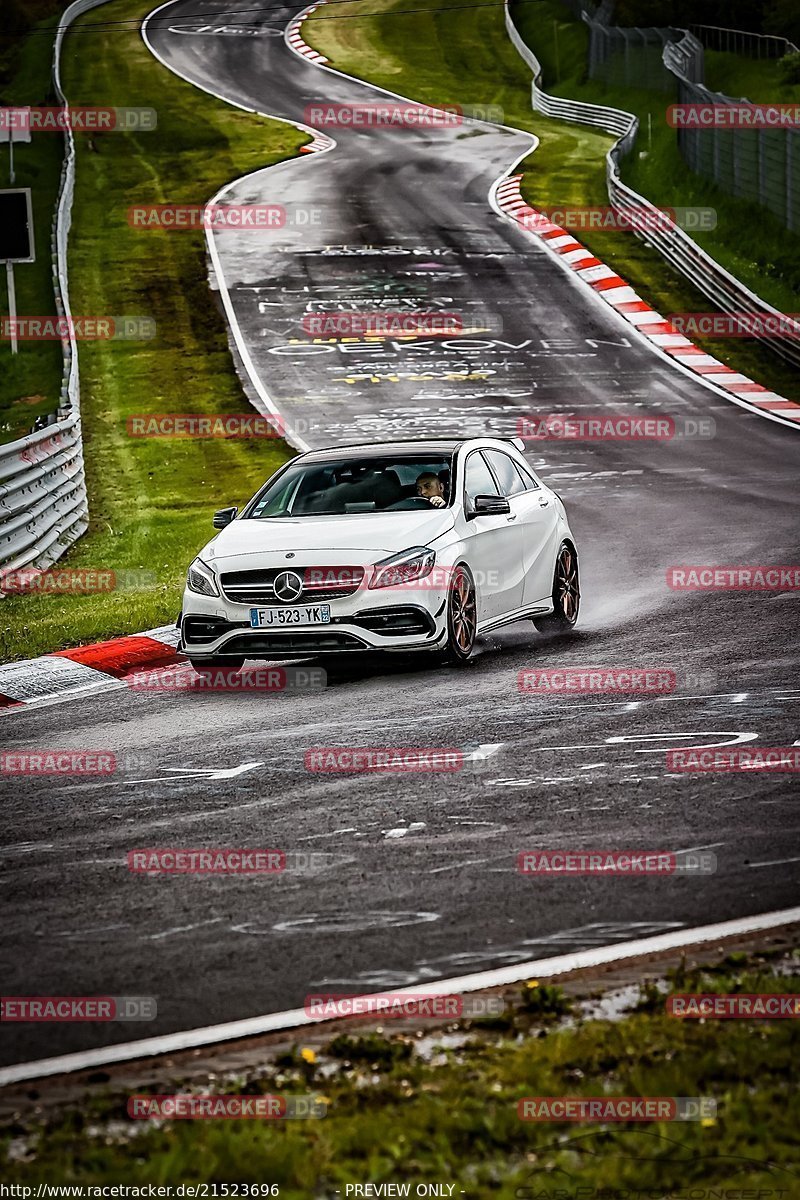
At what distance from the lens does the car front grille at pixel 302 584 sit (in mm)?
11500

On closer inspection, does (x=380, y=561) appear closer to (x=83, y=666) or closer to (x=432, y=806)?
(x=83, y=666)

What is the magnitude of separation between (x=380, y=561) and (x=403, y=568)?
0.16m

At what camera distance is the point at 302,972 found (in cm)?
578

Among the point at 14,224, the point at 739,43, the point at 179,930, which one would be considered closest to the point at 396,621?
the point at 179,930

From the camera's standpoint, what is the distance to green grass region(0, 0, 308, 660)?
15180mm

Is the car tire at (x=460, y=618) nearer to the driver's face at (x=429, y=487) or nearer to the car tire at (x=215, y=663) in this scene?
the driver's face at (x=429, y=487)

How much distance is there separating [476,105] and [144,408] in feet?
112

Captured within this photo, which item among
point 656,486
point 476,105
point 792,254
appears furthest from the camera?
point 476,105

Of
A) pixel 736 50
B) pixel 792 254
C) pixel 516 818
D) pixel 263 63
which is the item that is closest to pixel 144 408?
pixel 792 254

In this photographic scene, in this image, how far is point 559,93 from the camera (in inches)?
2349

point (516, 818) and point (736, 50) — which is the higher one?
point (736, 50)

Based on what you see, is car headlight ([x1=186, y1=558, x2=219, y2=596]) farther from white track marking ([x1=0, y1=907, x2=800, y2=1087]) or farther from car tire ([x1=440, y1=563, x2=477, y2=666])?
white track marking ([x1=0, y1=907, x2=800, y2=1087])

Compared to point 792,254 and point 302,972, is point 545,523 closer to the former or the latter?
point 302,972

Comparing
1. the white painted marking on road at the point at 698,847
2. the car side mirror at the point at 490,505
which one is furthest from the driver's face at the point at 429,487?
the white painted marking on road at the point at 698,847
